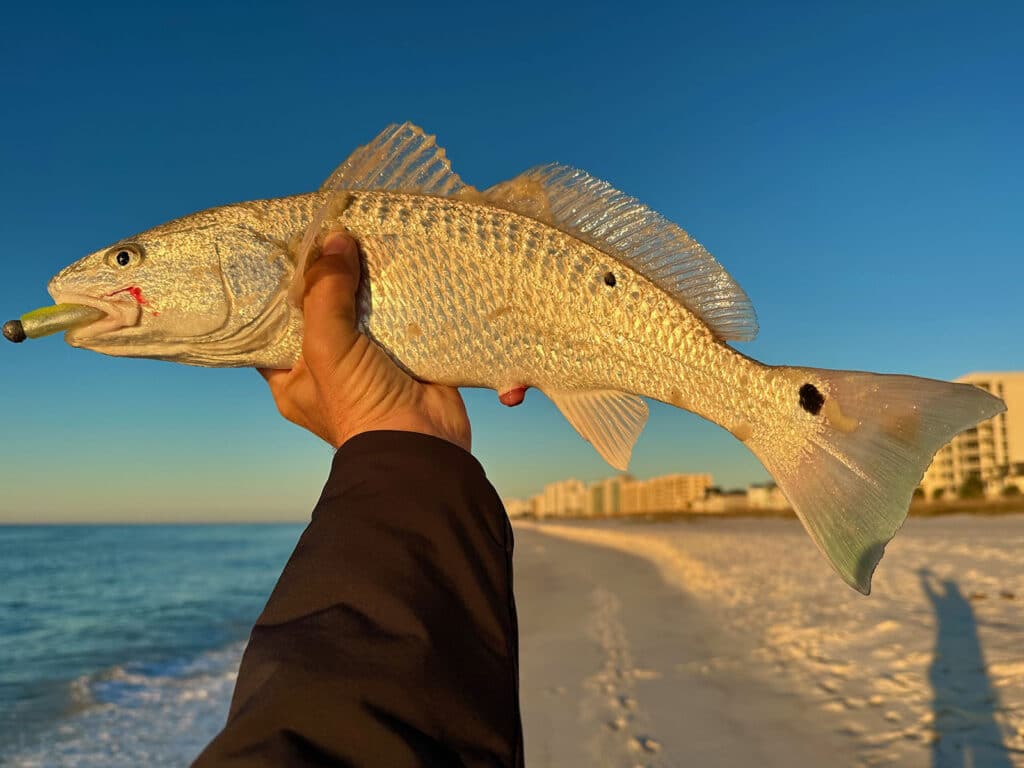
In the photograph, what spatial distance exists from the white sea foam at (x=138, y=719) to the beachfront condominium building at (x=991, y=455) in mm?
59004

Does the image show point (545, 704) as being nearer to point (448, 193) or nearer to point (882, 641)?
point (882, 641)

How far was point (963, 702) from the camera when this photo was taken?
5.86 meters

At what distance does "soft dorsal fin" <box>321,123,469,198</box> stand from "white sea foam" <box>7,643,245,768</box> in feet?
21.3

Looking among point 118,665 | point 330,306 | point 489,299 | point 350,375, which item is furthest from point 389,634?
point 118,665

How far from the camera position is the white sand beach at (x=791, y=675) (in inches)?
215

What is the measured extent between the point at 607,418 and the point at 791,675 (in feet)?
18.7

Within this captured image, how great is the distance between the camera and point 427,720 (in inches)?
54.4

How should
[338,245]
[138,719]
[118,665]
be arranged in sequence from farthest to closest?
[118,665], [138,719], [338,245]

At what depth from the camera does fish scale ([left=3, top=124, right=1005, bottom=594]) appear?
113 inches

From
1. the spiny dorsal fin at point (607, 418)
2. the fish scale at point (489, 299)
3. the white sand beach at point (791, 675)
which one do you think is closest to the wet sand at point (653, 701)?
the white sand beach at point (791, 675)

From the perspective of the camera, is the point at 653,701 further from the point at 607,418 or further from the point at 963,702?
the point at 607,418

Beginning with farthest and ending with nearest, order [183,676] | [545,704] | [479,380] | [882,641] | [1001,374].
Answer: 1. [1001,374]
2. [183,676]
3. [882,641]
4. [545,704]
5. [479,380]

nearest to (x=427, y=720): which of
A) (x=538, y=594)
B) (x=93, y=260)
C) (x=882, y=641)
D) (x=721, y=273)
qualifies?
(x=721, y=273)

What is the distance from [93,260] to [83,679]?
1099cm
